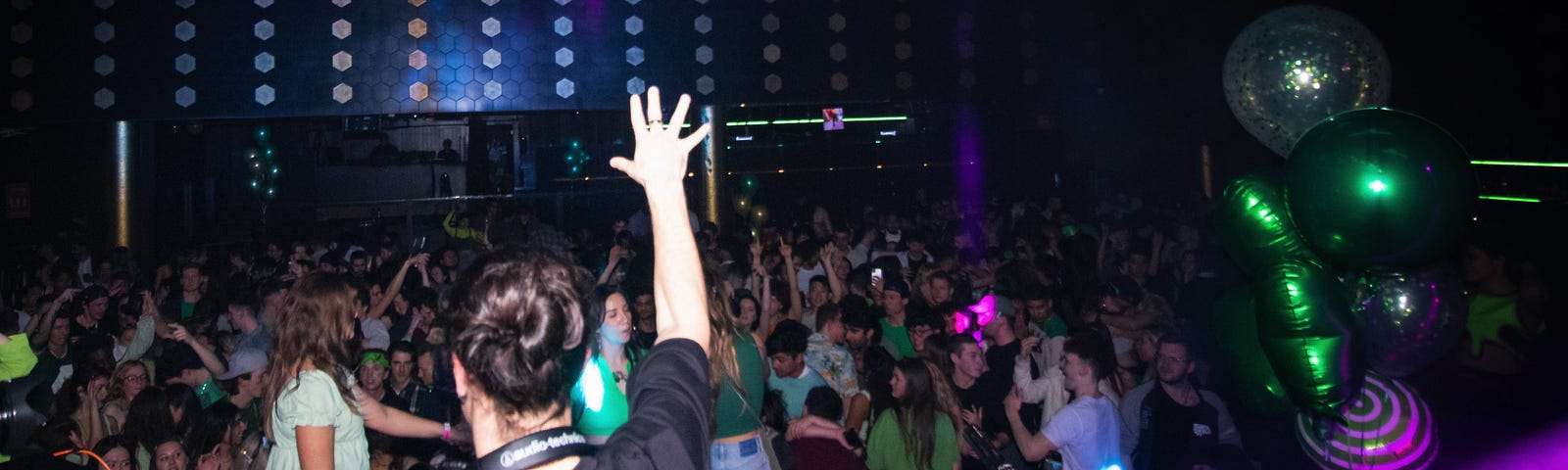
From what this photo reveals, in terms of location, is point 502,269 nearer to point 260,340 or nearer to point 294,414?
point 294,414

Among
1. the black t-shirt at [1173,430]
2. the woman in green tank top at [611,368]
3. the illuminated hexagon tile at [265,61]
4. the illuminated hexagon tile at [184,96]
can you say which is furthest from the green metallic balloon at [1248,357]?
the illuminated hexagon tile at [184,96]

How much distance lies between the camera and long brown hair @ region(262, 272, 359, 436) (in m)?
2.45

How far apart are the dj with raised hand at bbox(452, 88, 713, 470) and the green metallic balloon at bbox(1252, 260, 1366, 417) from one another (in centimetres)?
261

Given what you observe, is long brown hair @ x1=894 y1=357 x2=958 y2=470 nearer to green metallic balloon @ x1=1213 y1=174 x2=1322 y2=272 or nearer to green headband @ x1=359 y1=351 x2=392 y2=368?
green metallic balloon @ x1=1213 y1=174 x2=1322 y2=272

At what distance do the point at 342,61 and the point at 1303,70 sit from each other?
5431 millimetres

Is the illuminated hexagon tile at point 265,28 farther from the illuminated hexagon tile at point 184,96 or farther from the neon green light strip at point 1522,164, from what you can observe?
the neon green light strip at point 1522,164

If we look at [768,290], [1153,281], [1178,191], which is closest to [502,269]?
[768,290]

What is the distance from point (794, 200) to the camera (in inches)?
577

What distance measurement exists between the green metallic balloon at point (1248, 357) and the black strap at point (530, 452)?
123 inches

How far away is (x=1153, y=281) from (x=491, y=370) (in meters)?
5.29

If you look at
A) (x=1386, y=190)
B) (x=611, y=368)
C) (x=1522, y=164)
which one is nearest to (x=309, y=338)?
(x=611, y=368)

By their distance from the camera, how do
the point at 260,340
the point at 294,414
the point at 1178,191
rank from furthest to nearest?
the point at 1178,191 < the point at 260,340 < the point at 294,414

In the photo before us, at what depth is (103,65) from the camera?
20.6 ft

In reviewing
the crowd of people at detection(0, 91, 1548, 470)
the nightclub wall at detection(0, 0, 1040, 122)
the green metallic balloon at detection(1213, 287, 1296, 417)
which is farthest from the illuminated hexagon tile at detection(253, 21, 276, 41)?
the green metallic balloon at detection(1213, 287, 1296, 417)
